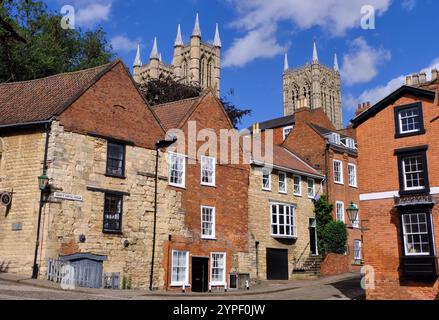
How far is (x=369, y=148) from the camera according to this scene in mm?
25172

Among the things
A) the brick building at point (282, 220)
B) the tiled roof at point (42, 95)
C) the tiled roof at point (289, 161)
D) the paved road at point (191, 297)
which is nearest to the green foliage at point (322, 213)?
the brick building at point (282, 220)

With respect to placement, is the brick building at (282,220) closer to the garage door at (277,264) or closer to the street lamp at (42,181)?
the garage door at (277,264)

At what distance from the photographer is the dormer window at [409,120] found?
23922 mm

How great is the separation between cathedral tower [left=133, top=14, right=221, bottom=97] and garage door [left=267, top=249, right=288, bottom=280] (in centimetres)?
8709

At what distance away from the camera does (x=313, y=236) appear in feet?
121

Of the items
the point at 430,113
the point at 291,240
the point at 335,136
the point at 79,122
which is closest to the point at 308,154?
the point at 335,136

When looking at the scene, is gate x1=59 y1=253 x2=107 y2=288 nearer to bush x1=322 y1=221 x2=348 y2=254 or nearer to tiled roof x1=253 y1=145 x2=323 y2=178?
tiled roof x1=253 y1=145 x2=323 y2=178

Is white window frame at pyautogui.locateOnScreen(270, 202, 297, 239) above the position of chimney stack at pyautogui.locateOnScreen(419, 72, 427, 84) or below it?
below

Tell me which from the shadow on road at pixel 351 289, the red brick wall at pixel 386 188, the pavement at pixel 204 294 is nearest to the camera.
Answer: the pavement at pixel 204 294

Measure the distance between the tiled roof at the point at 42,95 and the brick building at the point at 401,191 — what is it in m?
13.7

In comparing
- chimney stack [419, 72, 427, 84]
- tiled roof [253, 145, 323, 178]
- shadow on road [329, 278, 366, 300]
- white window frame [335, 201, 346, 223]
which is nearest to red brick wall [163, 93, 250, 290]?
tiled roof [253, 145, 323, 178]

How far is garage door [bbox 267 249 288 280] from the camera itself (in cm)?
3295
